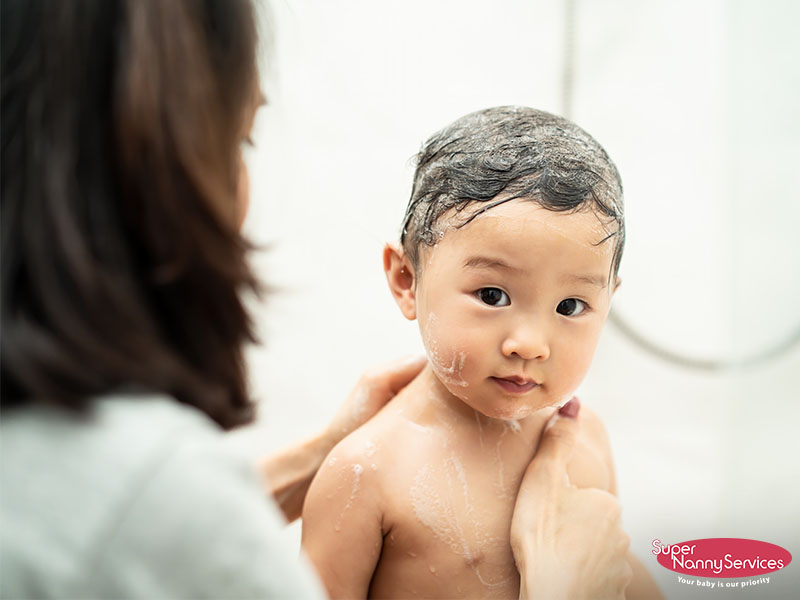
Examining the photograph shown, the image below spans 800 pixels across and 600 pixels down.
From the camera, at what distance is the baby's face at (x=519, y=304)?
2.01 feet

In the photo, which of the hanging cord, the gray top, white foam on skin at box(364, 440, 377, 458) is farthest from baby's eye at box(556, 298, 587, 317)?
the hanging cord

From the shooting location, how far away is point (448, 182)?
67cm

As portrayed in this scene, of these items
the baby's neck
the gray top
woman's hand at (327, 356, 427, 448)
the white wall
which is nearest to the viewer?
the gray top

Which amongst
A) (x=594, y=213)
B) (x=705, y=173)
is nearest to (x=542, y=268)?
(x=594, y=213)

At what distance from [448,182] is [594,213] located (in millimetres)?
131

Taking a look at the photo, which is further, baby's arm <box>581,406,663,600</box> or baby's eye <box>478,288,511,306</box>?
baby's arm <box>581,406,663,600</box>

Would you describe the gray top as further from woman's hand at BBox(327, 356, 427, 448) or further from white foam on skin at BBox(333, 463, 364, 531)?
woman's hand at BBox(327, 356, 427, 448)

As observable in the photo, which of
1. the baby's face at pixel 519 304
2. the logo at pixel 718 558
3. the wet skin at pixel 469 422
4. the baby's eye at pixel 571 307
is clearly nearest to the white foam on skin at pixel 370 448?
the wet skin at pixel 469 422

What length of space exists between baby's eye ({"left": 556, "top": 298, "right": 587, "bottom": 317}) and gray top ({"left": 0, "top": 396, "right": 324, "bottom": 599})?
32cm

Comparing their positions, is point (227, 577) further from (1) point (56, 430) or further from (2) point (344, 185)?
(2) point (344, 185)

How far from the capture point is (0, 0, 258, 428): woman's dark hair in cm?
43

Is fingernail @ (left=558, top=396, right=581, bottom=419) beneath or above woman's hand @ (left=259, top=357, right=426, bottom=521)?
above

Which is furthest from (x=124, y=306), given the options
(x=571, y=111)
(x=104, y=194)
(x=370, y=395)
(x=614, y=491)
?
(x=571, y=111)

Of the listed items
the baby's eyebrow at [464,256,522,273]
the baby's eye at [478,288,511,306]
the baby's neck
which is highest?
the baby's eyebrow at [464,256,522,273]
